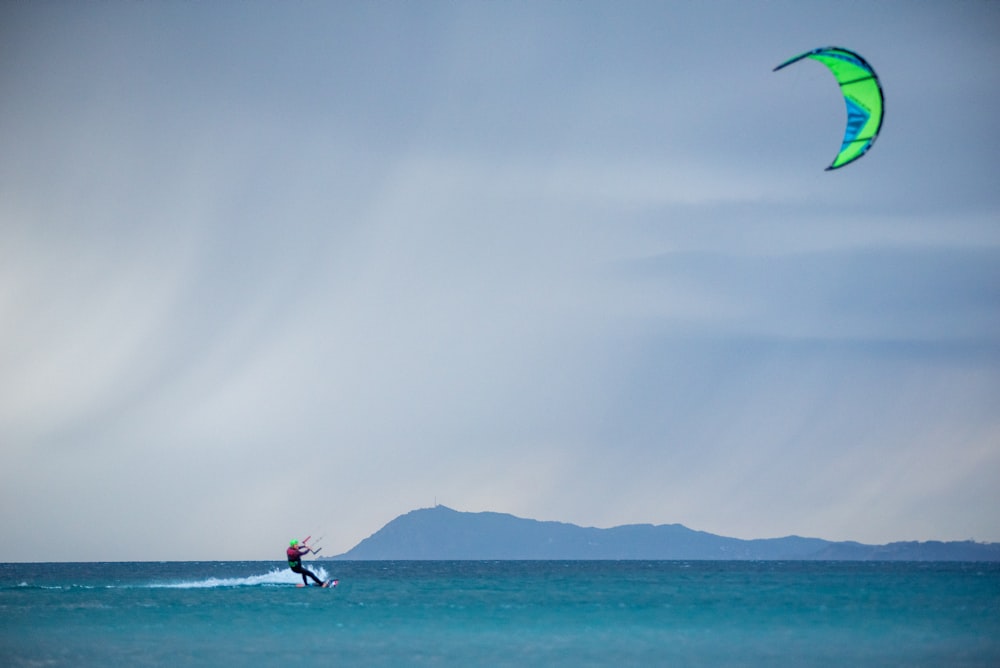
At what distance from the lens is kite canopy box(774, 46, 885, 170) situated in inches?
627

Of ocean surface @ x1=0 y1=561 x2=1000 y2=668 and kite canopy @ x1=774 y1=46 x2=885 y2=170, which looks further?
ocean surface @ x1=0 y1=561 x2=1000 y2=668

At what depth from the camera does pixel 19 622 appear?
956 inches

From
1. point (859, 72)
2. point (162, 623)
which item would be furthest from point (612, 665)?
point (162, 623)

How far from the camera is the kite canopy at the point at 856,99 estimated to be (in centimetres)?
1593

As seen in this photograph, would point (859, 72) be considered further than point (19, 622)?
No

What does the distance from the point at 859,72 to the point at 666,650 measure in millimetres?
10191

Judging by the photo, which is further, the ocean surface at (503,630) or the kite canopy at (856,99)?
the ocean surface at (503,630)

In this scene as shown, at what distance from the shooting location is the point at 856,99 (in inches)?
700

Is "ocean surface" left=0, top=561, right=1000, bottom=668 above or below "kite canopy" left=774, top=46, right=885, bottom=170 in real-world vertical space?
below

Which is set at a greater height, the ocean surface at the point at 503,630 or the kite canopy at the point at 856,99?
the kite canopy at the point at 856,99

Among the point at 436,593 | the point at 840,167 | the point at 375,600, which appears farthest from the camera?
the point at 436,593

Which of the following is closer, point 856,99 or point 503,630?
point 856,99

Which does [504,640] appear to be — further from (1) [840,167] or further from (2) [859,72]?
(2) [859,72]

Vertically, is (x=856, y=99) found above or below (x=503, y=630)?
above
